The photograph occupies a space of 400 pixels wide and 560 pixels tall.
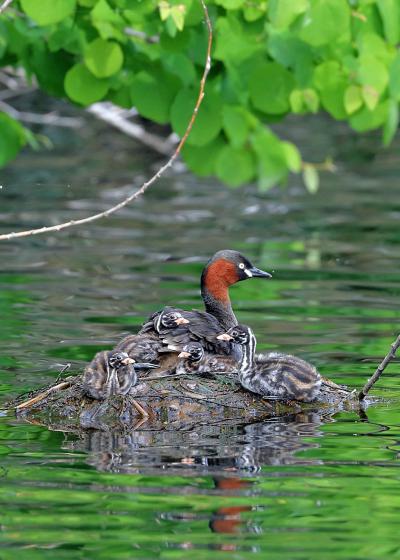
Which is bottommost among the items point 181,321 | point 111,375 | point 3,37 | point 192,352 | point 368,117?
point 111,375

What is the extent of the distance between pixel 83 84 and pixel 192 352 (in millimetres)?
3386

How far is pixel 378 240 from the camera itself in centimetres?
1703

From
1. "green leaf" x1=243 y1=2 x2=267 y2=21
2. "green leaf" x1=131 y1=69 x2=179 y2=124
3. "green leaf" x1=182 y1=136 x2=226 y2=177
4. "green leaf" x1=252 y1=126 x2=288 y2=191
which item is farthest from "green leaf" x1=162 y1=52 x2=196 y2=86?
"green leaf" x1=252 y1=126 x2=288 y2=191

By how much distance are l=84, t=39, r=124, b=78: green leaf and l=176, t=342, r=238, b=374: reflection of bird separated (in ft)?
9.51

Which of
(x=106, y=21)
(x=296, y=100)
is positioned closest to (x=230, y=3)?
(x=106, y=21)

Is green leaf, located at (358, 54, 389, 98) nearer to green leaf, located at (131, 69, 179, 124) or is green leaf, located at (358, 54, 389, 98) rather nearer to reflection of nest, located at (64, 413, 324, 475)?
green leaf, located at (131, 69, 179, 124)

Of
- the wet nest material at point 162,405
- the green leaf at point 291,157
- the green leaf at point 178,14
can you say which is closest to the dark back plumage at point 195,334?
the wet nest material at point 162,405

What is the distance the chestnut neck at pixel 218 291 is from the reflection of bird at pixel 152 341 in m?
0.87

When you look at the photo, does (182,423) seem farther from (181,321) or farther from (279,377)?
(181,321)

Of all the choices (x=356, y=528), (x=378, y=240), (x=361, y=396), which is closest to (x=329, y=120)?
(x=378, y=240)

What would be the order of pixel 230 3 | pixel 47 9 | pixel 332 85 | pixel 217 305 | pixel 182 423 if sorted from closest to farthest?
1. pixel 182 423
2. pixel 217 305
3. pixel 47 9
4. pixel 230 3
5. pixel 332 85

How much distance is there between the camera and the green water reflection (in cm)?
660

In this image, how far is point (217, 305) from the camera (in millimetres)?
10023

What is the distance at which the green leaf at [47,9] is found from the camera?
33.7ft
